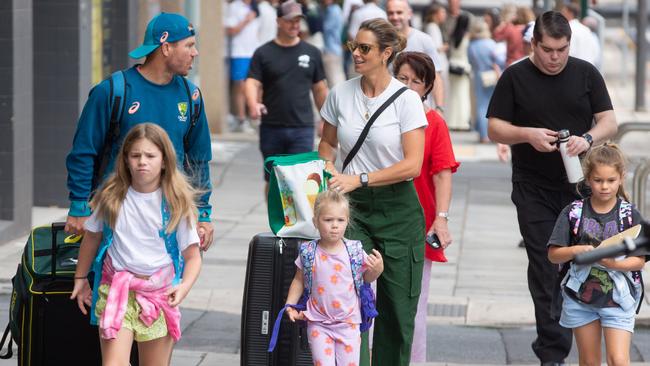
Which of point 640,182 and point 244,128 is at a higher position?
point 640,182

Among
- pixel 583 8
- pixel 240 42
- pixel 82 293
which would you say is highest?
pixel 583 8

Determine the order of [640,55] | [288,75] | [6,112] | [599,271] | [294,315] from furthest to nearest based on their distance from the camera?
[640,55], [288,75], [6,112], [599,271], [294,315]

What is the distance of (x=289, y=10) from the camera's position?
39.1ft

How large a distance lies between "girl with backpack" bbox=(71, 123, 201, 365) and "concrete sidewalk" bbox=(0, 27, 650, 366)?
6.48ft

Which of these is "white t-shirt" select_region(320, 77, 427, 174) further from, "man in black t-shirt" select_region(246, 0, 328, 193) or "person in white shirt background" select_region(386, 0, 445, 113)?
"man in black t-shirt" select_region(246, 0, 328, 193)

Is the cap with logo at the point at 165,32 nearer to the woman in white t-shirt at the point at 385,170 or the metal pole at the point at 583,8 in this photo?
the woman in white t-shirt at the point at 385,170

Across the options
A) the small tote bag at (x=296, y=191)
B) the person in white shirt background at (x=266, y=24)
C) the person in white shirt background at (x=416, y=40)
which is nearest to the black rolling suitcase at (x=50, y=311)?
the small tote bag at (x=296, y=191)

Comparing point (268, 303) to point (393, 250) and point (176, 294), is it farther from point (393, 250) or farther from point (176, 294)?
point (176, 294)

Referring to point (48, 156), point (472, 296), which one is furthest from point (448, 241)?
point (48, 156)

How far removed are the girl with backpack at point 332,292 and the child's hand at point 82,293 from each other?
82 centimetres

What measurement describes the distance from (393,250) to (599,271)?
925 mm

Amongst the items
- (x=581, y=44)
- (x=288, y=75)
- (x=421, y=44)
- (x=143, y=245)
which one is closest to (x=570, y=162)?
(x=143, y=245)

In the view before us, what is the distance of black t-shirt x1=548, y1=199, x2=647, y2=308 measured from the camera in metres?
6.52

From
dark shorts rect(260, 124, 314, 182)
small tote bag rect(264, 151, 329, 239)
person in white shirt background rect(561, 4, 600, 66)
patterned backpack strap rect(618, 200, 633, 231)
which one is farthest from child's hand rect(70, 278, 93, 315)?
person in white shirt background rect(561, 4, 600, 66)
